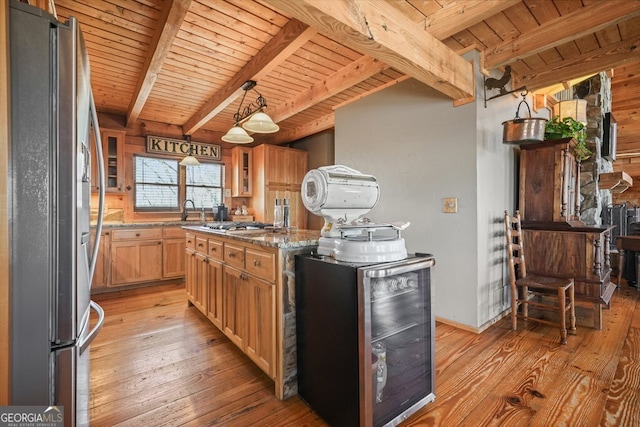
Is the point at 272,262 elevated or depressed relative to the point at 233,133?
depressed

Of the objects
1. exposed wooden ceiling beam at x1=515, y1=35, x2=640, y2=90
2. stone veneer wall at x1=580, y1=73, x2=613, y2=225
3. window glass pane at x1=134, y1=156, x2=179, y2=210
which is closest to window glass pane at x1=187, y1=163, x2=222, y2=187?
window glass pane at x1=134, y1=156, x2=179, y2=210

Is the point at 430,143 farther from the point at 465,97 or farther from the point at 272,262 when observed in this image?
the point at 272,262

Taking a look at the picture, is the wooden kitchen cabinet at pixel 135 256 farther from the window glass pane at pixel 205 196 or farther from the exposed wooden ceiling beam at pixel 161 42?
the exposed wooden ceiling beam at pixel 161 42

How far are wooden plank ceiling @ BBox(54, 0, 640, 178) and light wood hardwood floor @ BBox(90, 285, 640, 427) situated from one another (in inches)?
83.4

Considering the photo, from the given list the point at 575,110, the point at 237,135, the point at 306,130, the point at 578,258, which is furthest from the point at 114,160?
the point at 575,110

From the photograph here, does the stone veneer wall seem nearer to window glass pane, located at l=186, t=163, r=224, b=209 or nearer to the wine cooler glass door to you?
the wine cooler glass door

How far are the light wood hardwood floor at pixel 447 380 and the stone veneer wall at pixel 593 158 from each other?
1392 millimetres

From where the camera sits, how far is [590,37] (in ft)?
8.41

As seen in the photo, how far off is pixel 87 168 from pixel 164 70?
255 cm

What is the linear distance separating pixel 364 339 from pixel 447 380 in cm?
97

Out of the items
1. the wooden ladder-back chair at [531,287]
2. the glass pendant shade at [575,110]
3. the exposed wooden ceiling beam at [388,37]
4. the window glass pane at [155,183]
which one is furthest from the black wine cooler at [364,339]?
the window glass pane at [155,183]

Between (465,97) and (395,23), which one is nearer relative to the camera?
(395,23)

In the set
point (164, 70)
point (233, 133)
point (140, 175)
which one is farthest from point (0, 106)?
point (140, 175)

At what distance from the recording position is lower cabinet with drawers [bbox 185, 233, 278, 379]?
1.75m
